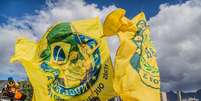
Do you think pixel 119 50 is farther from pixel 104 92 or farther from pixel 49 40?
pixel 49 40

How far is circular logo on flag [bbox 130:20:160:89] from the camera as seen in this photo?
1710cm

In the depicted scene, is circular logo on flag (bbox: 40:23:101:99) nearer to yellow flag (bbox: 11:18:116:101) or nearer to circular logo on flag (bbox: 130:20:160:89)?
yellow flag (bbox: 11:18:116:101)

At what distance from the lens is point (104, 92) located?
1762 cm

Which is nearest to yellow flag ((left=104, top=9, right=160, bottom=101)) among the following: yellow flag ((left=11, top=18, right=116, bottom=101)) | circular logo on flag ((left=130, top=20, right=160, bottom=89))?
circular logo on flag ((left=130, top=20, right=160, bottom=89))

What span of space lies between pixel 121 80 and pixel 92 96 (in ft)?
5.46

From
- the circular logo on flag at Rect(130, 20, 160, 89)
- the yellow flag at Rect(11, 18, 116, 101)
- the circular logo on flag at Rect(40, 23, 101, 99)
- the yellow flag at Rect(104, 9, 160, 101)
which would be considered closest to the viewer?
the yellow flag at Rect(104, 9, 160, 101)

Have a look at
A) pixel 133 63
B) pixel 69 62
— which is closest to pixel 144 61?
pixel 133 63

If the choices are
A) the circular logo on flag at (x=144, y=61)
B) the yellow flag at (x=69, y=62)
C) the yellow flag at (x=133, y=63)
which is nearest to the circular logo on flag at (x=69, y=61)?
the yellow flag at (x=69, y=62)

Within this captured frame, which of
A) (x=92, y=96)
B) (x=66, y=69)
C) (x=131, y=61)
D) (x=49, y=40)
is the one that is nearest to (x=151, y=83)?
(x=131, y=61)

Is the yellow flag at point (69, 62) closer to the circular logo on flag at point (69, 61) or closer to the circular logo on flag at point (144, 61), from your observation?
the circular logo on flag at point (69, 61)

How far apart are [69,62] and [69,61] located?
2.4 inches

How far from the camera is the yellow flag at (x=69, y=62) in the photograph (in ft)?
58.3

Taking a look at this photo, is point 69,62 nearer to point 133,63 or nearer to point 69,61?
point 69,61

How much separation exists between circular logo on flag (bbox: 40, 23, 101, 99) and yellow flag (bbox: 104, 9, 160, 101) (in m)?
1.46
